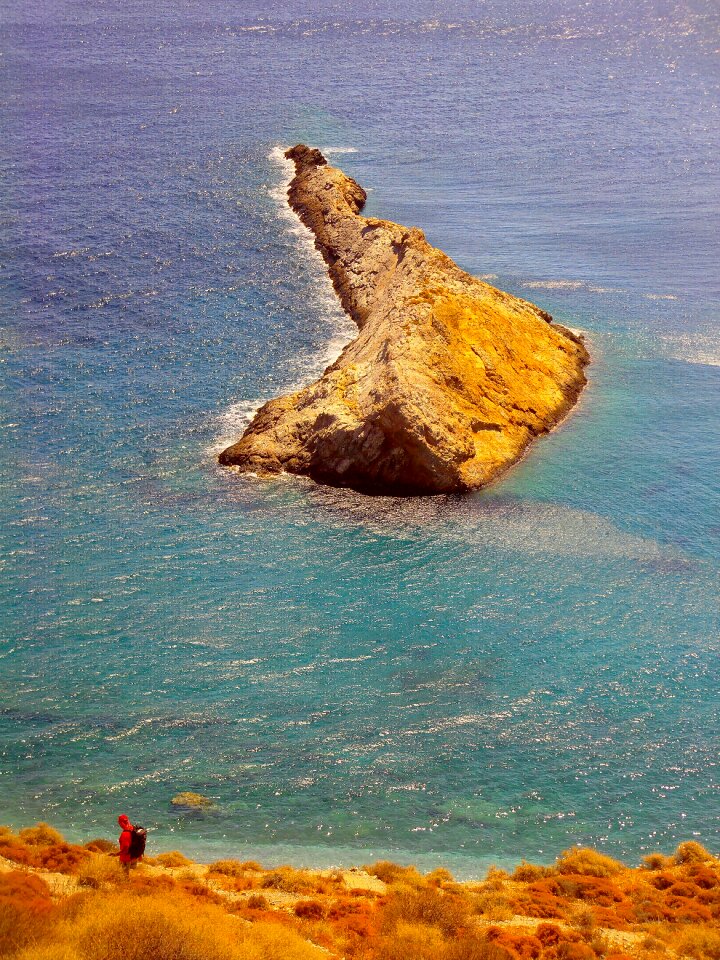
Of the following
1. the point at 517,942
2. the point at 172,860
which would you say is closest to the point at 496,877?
the point at 517,942

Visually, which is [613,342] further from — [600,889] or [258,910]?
[258,910]

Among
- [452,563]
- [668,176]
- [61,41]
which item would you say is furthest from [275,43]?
[452,563]

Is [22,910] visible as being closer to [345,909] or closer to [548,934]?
[345,909]

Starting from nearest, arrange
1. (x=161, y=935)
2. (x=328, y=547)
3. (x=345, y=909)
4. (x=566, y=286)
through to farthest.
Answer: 1. (x=161, y=935)
2. (x=345, y=909)
3. (x=328, y=547)
4. (x=566, y=286)

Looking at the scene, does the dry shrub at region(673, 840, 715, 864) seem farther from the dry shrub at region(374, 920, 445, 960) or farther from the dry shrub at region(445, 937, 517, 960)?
the dry shrub at region(374, 920, 445, 960)

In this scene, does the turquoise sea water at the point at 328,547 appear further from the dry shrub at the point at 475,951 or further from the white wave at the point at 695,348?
the dry shrub at the point at 475,951
